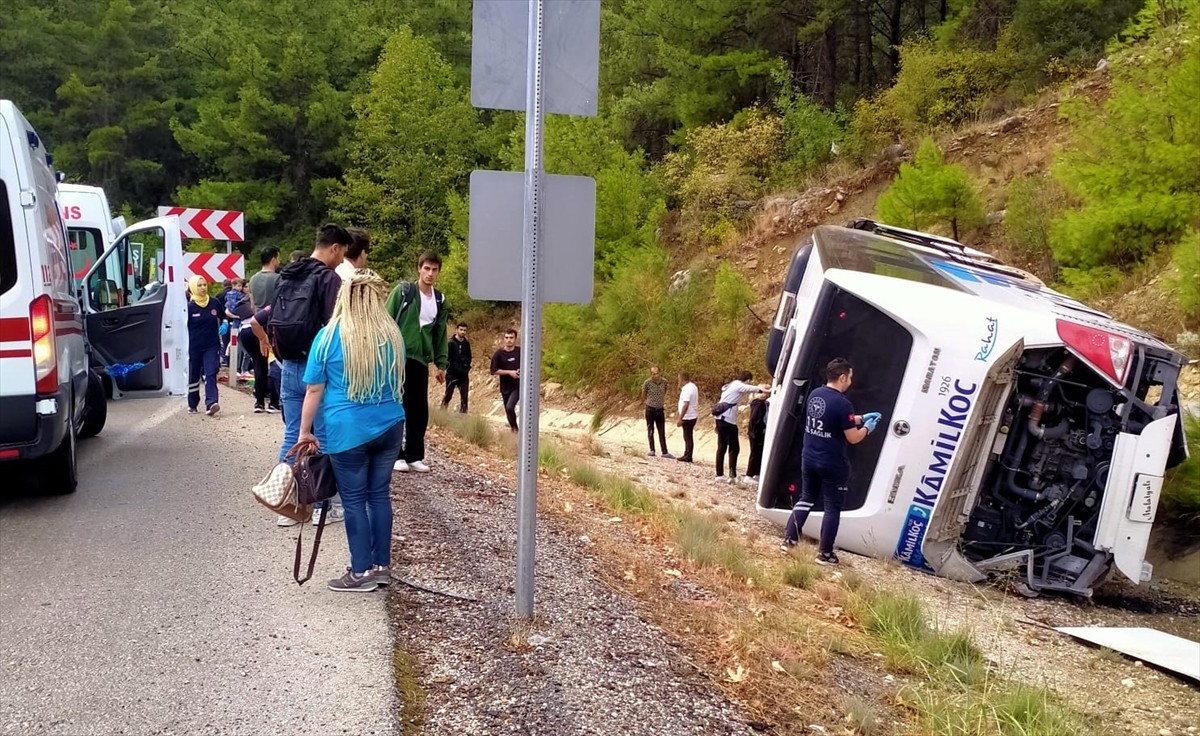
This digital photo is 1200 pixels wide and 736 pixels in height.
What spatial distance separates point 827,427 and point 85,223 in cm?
1053

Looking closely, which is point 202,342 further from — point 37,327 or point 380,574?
point 380,574

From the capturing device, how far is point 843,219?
23891 millimetres

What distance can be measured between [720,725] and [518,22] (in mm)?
3106

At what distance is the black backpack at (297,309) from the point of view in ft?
18.0

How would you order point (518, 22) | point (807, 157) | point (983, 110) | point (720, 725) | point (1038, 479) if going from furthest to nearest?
1. point (807, 157)
2. point (983, 110)
3. point (1038, 479)
4. point (518, 22)
5. point (720, 725)

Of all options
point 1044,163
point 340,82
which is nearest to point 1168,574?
point 1044,163

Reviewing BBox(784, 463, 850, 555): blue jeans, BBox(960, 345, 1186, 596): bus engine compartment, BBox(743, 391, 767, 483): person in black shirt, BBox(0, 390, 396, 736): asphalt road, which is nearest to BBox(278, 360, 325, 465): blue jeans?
BBox(0, 390, 396, 736): asphalt road

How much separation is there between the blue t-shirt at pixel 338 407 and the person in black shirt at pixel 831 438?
12.6 ft

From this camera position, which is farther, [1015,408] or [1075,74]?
[1075,74]

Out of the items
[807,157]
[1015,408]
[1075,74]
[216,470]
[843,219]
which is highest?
[1075,74]

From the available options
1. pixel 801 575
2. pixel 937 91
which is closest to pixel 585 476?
pixel 801 575

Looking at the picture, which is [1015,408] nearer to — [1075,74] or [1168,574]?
[1168,574]

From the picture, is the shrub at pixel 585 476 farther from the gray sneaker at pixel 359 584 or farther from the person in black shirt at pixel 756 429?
the person in black shirt at pixel 756 429

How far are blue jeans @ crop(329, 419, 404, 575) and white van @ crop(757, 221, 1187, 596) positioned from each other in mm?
4222
